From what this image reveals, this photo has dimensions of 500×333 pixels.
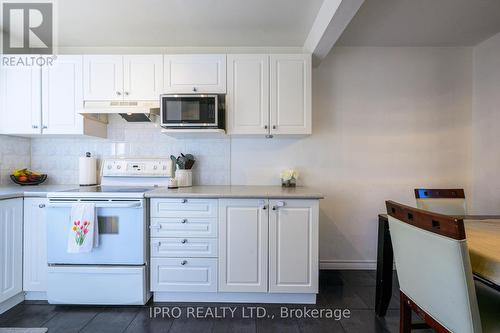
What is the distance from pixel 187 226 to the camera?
6.55ft

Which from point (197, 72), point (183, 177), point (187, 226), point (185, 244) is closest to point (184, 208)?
point (187, 226)

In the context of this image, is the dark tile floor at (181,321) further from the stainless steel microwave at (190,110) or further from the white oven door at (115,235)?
the stainless steel microwave at (190,110)

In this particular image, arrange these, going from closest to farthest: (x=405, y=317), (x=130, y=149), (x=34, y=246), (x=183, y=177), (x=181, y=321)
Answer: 1. (x=405, y=317)
2. (x=181, y=321)
3. (x=34, y=246)
4. (x=183, y=177)
5. (x=130, y=149)

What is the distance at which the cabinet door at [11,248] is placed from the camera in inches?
74.2

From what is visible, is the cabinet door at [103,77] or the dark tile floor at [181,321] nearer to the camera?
the dark tile floor at [181,321]

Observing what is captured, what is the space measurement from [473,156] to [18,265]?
451 centimetres

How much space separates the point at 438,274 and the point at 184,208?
1664mm

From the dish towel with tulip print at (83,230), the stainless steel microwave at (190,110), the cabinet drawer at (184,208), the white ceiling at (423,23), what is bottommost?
the dish towel with tulip print at (83,230)

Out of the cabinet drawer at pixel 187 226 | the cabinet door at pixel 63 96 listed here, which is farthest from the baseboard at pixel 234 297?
the cabinet door at pixel 63 96

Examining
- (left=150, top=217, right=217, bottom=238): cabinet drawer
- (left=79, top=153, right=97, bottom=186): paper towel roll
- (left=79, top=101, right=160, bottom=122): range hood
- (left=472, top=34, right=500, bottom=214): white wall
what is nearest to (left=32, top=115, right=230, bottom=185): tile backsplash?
(left=79, top=153, right=97, bottom=186): paper towel roll

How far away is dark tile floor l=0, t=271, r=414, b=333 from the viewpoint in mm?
1747

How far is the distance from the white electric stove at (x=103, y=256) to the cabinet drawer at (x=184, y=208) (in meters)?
0.12

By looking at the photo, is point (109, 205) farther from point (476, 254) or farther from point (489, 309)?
point (489, 309)

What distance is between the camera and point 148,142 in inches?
104
